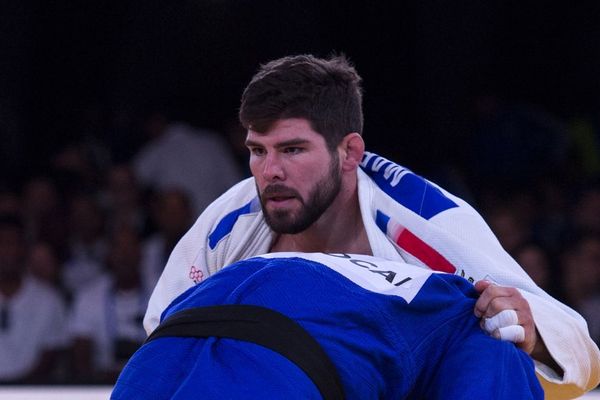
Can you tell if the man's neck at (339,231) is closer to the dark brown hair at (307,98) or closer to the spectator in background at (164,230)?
the dark brown hair at (307,98)

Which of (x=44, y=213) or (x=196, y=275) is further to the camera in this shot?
(x=44, y=213)

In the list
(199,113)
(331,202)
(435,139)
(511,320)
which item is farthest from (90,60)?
(511,320)

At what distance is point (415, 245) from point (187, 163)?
122 inches

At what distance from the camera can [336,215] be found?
8.81 feet

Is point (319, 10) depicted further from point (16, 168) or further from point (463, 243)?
point (463, 243)

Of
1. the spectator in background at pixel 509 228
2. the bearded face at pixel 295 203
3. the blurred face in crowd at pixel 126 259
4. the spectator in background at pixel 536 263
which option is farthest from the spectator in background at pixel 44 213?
the bearded face at pixel 295 203

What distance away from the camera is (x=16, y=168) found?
580cm

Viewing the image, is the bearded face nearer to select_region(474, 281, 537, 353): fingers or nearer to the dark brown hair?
the dark brown hair

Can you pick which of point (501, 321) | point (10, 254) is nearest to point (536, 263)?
point (10, 254)

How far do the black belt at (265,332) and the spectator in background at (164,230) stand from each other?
2688 millimetres

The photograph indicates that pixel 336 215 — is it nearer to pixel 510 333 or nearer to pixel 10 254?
pixel 510 333

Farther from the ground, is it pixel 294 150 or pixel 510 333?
pixel 294 150

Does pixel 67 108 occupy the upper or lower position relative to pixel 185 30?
lower

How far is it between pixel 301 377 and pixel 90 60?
4.98 meters
